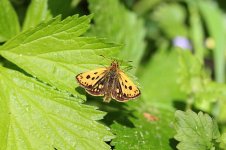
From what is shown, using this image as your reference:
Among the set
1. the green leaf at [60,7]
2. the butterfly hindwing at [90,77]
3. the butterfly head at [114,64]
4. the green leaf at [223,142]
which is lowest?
the green leaf at [223,142]

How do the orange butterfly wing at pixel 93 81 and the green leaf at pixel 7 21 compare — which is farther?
the green leaf at pixel 7 21

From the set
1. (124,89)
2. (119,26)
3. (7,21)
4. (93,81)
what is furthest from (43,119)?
(119,26)

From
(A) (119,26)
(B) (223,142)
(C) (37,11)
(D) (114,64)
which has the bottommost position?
(B) (223,142)

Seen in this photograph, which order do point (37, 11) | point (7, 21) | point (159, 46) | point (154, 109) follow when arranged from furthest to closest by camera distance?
point (159, 46) → point (154, 109) → point (37, 11) → point (7, 21)

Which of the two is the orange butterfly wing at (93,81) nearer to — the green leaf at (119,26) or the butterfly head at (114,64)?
the butterfly head at (114,64)

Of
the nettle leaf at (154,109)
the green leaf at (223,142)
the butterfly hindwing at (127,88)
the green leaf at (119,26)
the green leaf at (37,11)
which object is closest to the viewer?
the butterfly hindwing at (127,88)

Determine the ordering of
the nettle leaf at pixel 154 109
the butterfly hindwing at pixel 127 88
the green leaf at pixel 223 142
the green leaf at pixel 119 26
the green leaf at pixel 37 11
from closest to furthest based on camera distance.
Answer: the butterfly hindwing at pixel 127 88
the green leaf at pixel 223 142
the nettle leaf at pixel 154 109
the green leaf at pixel 37 11
the green leaf at pixel 119 26

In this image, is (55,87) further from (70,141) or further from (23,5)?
(23,5)

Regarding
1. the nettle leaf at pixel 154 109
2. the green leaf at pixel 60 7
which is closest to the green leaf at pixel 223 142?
the nettle leaf at pixel 154 109

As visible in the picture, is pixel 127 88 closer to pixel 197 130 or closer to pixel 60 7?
pixel 197 130
